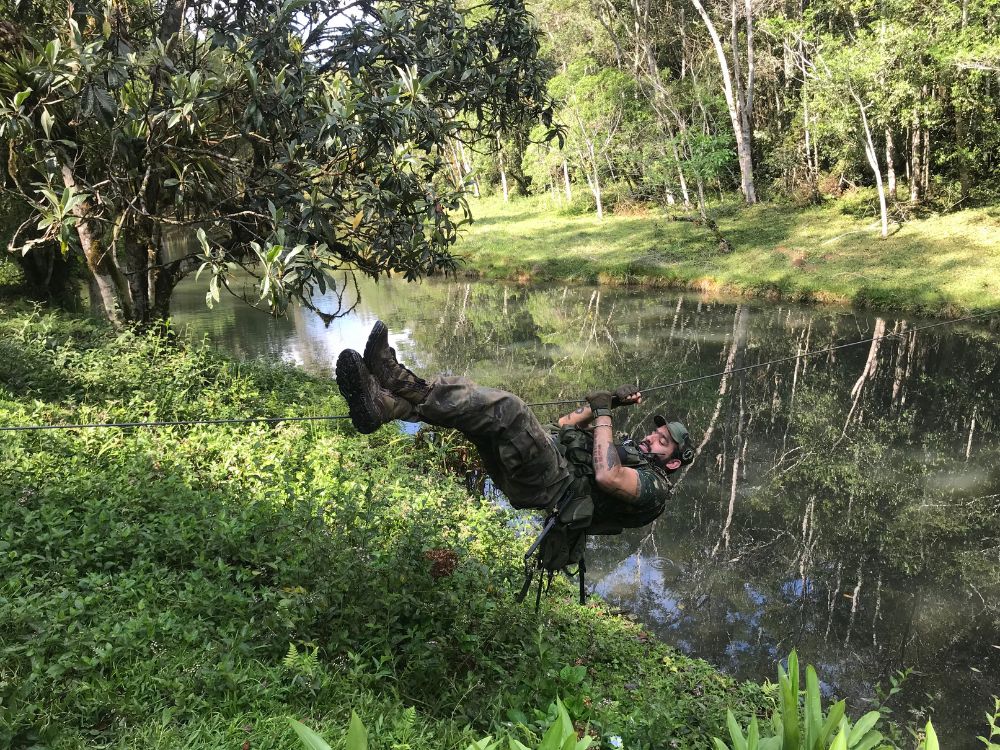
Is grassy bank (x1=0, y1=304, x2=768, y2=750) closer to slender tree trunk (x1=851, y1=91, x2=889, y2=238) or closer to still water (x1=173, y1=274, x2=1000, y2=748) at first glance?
still water (x1=173, y1=274, x2=1000, y2=748)

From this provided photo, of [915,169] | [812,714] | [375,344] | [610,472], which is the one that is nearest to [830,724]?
[812,714]

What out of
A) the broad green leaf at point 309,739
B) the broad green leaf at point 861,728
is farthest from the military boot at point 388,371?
the broad green leaf at point 861,728

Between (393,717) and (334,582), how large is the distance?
1.17m

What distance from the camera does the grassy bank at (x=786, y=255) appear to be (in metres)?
19.2

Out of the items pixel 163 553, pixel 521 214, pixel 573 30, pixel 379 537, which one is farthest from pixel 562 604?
pixel 521 214

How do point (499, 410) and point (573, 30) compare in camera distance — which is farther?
point (573, 30)

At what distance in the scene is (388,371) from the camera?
4184mm

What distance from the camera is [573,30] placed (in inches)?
1329

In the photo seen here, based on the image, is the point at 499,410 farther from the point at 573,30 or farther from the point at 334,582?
the point at 573,30

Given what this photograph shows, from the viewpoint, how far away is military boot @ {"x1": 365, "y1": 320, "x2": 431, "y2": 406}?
163 inches

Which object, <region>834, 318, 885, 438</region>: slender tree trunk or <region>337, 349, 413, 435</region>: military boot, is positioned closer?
<region>337, 349, 413, 435</region>: military boot

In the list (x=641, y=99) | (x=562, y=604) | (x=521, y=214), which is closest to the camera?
(x=562, y=604)

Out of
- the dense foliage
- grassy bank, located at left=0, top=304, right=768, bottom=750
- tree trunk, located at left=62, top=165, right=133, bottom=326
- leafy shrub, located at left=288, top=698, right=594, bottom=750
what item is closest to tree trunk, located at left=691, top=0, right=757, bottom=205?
the dense foliage

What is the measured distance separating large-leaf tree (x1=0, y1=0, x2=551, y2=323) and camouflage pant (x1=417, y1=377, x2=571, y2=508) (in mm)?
1777
